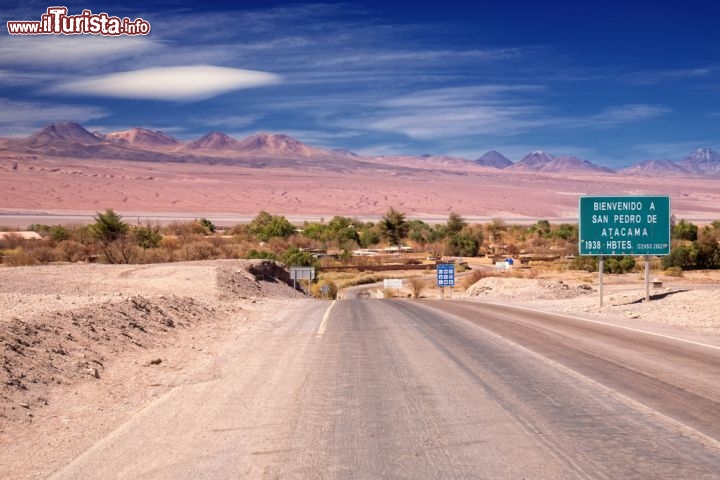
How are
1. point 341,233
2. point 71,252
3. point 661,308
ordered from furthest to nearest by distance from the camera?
point 341,233 < point 71,252 < point 661,308

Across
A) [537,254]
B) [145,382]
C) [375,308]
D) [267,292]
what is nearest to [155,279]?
[267,292]

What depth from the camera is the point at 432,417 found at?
30.1 feet

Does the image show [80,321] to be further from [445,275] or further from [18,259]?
[445,275]

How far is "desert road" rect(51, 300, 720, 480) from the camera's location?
7238 millimetres

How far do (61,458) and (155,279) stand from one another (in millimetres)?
28238

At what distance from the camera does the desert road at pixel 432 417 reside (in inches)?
285

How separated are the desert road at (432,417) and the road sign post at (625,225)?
37.6 feet

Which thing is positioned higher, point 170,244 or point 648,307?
point 170,244

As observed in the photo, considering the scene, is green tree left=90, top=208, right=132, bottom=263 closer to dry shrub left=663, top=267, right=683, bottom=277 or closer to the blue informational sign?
the blue informational sign

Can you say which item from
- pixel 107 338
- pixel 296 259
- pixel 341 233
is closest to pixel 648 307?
pixel 107 338

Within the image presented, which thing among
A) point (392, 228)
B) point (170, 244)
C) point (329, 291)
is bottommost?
point (329, 291)

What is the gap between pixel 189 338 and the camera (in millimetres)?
18047

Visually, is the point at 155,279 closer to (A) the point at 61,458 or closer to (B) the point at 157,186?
(A) the point at 61,458

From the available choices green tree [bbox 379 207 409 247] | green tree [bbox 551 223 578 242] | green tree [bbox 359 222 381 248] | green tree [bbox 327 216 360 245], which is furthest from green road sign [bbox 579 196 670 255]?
green tree [bbox 379 207 409 247]
